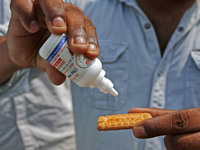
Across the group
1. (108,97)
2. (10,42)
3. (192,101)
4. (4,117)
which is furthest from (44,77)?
(192,101)

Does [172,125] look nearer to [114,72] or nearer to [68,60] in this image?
[68,60]

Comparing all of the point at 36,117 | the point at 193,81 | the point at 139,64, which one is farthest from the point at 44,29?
the point at 36,117

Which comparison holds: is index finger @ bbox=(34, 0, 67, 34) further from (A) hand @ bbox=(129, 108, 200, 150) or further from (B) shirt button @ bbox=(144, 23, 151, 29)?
(B) shirt button @ bbox=(144, 23, 151, 29)

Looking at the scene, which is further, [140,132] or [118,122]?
[118,122]

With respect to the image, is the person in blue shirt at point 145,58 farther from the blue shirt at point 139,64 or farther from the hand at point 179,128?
the hand at point 179,128

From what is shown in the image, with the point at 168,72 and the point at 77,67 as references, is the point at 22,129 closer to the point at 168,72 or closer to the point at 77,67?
the point at 168,72

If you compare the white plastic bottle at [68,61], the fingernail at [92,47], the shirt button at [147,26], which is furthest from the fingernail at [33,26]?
the shirt button at [147,26]
